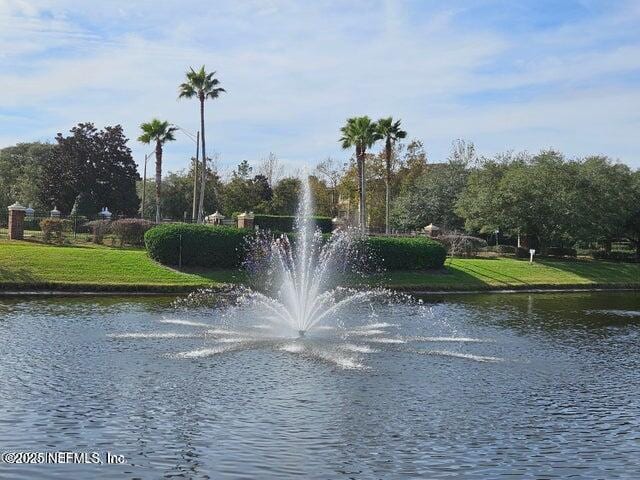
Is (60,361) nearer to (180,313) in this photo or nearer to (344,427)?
(344,427)

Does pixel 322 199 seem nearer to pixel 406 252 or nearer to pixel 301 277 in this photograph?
pixel 406 252

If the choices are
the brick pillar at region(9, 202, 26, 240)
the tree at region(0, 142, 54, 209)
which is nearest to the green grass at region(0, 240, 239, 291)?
the brick pillar at region(9, 202, 26, 240)

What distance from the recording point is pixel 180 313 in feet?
81.0

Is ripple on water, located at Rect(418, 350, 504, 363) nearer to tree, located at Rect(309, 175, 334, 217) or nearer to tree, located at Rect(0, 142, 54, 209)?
tree, located at Rect(0, 142, 54, 209)

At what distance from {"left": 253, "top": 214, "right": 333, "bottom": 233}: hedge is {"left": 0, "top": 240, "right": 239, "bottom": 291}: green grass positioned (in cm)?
1281

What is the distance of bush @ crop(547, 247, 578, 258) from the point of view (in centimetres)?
5869

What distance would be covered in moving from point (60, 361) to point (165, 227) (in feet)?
71.4

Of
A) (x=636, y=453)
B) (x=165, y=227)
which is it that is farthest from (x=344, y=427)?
(x=165, y=227)

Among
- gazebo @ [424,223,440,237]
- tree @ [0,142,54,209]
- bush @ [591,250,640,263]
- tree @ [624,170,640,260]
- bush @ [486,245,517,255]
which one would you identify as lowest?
bush @ [591,250,640,263]

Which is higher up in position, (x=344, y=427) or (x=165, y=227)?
(x=165, y=227)

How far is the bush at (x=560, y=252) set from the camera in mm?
58688

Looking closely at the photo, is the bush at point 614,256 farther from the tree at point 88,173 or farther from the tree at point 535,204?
the tree at point 88,173

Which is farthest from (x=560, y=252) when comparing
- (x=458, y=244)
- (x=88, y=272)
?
(x=88, y=272)

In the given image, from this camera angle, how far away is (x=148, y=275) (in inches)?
1346
